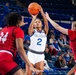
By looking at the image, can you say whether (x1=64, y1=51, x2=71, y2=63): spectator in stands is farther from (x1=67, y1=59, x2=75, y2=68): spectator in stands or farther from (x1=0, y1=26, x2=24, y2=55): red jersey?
(x1=0, y1=26, x2=24, y2=55): red jersey

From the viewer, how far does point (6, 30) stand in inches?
168

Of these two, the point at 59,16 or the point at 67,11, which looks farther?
the point at 67,11

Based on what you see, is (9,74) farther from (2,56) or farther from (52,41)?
(52,41)

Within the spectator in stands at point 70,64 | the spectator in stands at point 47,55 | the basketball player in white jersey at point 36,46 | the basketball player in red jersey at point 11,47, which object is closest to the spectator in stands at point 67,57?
the spectator in stands at point 70,64

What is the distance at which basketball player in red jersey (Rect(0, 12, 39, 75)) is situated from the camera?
4.12 meters

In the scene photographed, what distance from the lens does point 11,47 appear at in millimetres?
4215

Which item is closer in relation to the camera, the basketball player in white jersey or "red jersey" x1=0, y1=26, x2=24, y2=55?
"red jersey" x1=0, y1=26, x2=24, y2=55

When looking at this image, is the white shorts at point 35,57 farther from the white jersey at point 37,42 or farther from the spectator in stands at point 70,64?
the spectator in stands at point 70,64

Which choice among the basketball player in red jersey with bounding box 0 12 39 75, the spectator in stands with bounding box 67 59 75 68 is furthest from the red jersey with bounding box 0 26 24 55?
the spectator in stands with bounding box 67 59 75 68

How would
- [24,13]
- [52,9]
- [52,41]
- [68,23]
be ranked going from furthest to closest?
[52,9] < [68,23] < [24,13] < [52,41]

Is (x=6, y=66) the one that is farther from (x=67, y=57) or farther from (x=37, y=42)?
(x=67, y=57)

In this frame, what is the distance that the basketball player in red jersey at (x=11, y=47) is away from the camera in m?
4.12

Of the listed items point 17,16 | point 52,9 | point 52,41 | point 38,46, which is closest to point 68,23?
point 52,9

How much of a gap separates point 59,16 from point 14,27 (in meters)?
11.8
